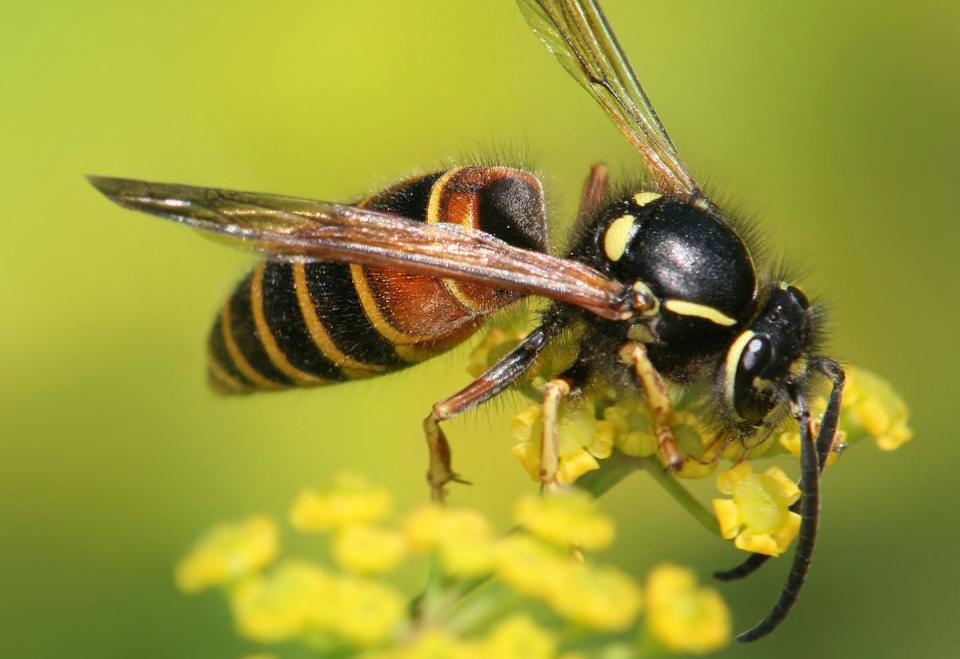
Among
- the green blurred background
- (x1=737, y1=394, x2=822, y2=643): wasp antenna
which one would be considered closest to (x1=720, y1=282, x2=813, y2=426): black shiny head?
(x1=737, y1=394, x2=822, y2=643): wasp antenna

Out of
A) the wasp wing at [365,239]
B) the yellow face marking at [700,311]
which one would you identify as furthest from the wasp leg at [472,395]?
the yellow face marking at [700,311]

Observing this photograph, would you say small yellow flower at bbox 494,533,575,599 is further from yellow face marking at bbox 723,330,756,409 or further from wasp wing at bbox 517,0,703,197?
wasp wing at bbox 517,0,703,197

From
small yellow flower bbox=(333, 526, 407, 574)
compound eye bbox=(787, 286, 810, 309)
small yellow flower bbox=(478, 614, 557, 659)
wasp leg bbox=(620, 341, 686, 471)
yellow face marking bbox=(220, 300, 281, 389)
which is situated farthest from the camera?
yellow face marking bbox=(220, 300, 281, 389)

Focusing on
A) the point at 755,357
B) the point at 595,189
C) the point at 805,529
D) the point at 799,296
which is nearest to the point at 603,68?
the point at 595,189

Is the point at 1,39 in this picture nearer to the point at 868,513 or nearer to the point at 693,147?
the point at 693,147

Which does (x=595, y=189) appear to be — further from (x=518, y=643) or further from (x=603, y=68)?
(x=518, y=643)

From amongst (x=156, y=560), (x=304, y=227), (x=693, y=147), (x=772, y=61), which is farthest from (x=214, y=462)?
(x=772, y=61)
